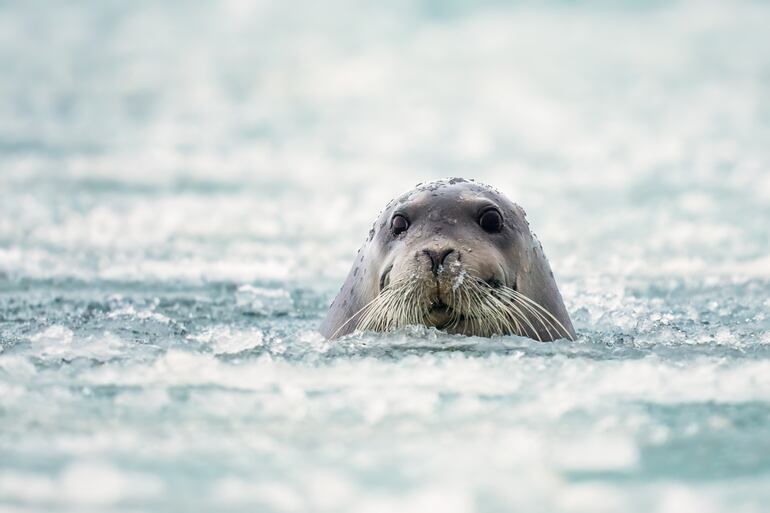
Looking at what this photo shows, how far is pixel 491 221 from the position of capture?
17.2 feet

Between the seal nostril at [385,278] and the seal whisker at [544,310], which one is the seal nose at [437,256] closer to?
the seal nostril at [385,278]

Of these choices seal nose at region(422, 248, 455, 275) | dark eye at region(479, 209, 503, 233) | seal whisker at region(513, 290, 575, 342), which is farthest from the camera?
dark eye at region(479, 209, 503, 233)

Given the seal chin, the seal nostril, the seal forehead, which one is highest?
the seal forehead

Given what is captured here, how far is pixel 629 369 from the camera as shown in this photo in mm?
4309

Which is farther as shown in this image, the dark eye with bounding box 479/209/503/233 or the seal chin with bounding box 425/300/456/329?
the dark eye with bounding box 479/209/503/233

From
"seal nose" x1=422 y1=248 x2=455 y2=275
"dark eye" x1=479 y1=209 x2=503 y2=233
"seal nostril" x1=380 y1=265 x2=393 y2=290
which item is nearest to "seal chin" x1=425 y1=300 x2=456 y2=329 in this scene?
"seal nose" x1=422 y1=248 x2=455 y2=275

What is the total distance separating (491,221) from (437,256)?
53cm

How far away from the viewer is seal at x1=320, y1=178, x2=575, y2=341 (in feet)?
15.7

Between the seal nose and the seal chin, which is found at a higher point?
the seal nose

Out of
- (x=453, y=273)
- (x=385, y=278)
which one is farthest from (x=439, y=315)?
(x=385, y=278)

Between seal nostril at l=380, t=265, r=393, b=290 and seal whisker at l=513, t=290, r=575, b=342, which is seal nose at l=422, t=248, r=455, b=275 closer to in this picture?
seal nostril at l=380, t=265, r=393, b=290

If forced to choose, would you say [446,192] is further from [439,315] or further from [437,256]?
[439,315]

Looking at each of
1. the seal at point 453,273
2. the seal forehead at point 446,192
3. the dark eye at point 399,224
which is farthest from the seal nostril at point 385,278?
the seal forehead at point 446,192

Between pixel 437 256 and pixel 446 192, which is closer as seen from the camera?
pixel 437 256
